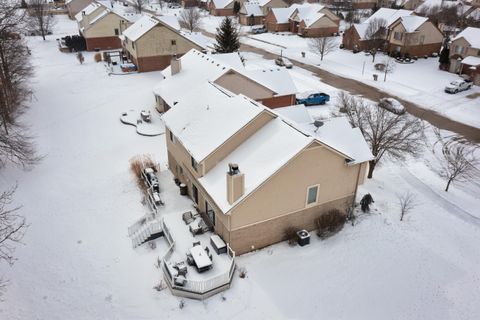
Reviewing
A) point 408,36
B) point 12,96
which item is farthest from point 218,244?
point 408,36

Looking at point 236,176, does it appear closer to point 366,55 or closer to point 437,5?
point 366,55

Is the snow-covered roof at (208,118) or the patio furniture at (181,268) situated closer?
the patio furniture at (181,268)

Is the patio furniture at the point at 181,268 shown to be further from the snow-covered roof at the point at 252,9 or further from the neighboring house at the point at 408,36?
the snow-covered roof at the point at 252,9

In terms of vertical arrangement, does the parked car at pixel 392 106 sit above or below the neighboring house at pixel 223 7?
below

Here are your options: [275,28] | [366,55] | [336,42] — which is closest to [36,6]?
[275,28]

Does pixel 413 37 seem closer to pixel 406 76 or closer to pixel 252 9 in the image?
pixel 406 76

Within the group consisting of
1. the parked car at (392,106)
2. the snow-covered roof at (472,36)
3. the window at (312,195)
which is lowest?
the parked car at (392,106)

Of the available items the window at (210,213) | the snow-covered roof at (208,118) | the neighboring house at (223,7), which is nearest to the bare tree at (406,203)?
the snow-covered roof at (208,118)
